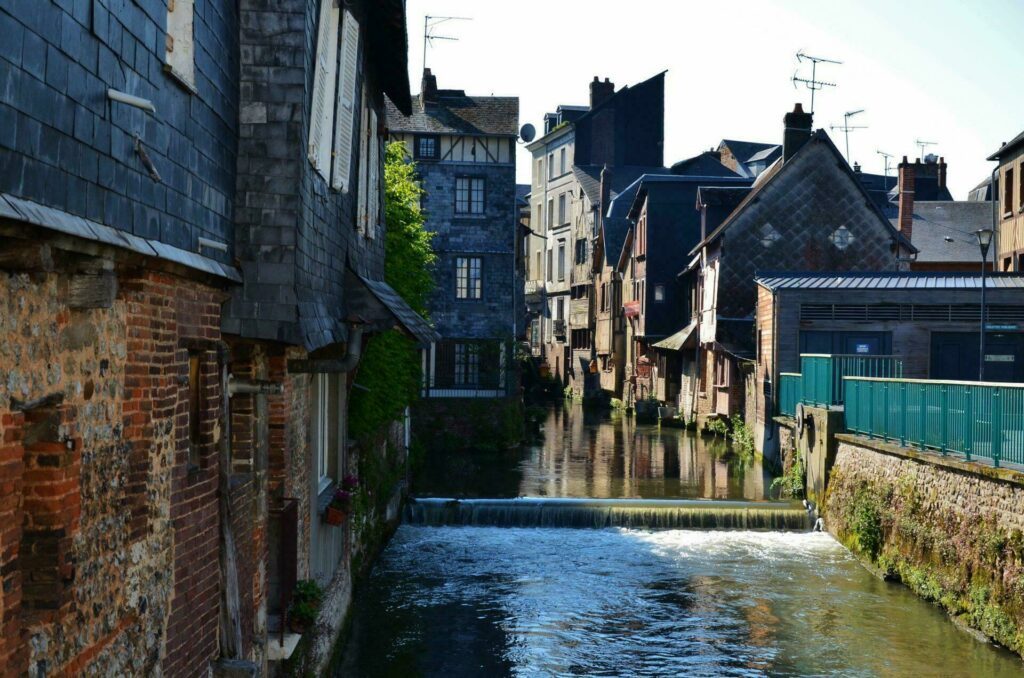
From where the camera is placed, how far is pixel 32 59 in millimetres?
4297

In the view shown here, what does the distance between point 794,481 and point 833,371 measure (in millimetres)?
2438

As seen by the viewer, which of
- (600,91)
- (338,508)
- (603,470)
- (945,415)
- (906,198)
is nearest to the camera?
(338,508)

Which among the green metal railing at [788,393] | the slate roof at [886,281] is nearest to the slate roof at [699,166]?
the slate roof at [886,281]

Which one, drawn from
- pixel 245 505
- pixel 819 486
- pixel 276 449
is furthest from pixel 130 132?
pixel 819 486

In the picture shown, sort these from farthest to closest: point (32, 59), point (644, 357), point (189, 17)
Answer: point (644, 357) → point (189, 17) → point (32, 59)

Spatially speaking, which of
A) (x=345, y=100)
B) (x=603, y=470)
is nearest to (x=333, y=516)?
(x=345, y=100)

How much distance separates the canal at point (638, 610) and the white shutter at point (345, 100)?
5.66 m

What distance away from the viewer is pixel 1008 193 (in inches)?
1345

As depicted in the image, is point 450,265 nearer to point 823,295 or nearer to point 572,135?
point 823,295

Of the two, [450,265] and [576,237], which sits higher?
[576,237]

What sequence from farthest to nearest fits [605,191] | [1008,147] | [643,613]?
[605,191]
[1008,147]
[643,613]

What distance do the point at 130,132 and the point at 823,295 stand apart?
24445mm

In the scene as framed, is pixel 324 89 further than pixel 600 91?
No

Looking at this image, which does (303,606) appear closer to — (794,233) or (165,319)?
(165,319)
